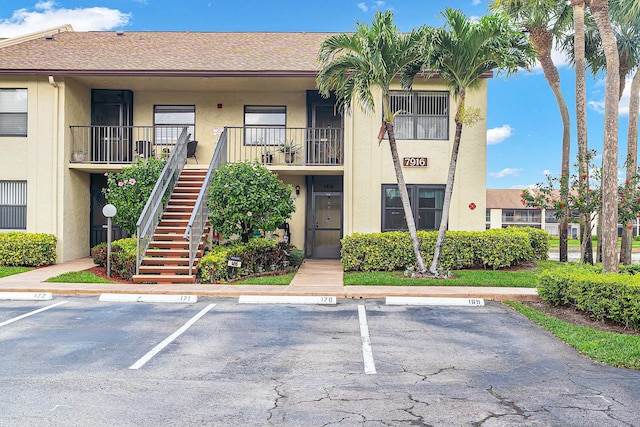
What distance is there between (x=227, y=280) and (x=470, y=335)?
Answer: 6.17m

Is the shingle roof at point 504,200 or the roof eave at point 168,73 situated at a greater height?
the roof eave at point 168,73

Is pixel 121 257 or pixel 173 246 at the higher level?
pixel 173 246

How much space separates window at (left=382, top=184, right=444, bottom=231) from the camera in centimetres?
1510

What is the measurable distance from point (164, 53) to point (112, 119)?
2807 mm

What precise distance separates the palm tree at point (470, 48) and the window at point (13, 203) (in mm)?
12158

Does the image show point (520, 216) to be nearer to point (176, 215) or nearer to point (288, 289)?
point (176, 215)

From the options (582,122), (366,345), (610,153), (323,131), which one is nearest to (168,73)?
(323,131)

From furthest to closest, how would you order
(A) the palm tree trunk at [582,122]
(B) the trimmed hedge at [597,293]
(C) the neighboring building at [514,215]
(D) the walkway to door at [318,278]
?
(C) the neighboring building at [514,215] < (A) the palm tree trunk at [582,122] < (D) the walkway to door at [318,278] < (B) the trimmed hedge at [597,293]

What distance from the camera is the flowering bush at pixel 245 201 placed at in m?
12.0

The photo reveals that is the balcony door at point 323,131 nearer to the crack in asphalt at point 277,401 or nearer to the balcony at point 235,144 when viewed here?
the balcony at point 235,144

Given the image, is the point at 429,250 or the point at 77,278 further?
the point at 429,250

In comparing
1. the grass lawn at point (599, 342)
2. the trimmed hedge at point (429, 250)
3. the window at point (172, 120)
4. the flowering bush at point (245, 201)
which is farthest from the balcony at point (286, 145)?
the grass lawn at point (599, 342)

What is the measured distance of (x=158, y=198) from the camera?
13039 mm

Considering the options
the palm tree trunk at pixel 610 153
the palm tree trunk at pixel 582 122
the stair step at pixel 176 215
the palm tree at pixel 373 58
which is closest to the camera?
the palm tree trunk at pixel 610 153
